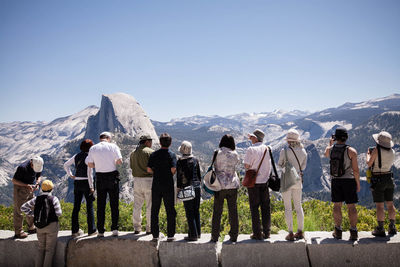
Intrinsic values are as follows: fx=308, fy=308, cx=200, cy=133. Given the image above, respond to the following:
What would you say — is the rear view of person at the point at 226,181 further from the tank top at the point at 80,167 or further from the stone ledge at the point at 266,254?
the tank top at the point at 80,167

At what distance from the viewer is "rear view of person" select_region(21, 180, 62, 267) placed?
7.51 metres

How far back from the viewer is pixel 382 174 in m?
7.80

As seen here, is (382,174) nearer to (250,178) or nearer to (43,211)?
(250,178)

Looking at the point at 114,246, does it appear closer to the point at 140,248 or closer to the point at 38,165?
the point at 140,248

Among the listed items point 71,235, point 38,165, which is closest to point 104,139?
point 38,165

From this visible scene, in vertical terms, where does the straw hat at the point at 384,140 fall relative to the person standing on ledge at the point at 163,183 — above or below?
above

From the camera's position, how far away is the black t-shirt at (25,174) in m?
8.55

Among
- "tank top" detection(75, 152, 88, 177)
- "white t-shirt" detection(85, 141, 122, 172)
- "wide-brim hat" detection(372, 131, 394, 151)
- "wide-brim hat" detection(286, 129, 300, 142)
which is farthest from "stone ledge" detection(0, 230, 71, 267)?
"wide-brim hat" detection(372, 131, 394, 151)

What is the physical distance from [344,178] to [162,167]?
452cm

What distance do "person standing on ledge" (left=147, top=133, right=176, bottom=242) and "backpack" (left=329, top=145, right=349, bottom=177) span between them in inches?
156

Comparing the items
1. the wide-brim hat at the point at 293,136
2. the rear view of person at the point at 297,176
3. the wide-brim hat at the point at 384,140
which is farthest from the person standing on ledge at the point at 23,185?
the wide-brim hat at the point at 384,140

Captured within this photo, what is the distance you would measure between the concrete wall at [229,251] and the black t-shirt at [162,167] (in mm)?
1461

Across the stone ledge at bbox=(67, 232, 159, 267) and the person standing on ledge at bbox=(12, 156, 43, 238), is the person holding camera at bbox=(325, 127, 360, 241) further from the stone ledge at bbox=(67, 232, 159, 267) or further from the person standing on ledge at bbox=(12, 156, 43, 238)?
the person standing on ledge at bbox=(12, 156, 43, 238)

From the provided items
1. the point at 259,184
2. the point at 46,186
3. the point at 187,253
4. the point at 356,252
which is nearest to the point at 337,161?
the point at 259,184
